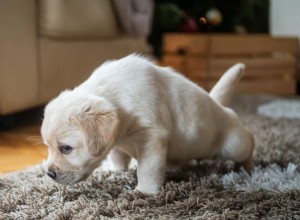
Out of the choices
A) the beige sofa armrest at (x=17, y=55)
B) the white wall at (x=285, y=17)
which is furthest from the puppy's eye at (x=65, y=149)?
the white wall at (x=285, y=17)

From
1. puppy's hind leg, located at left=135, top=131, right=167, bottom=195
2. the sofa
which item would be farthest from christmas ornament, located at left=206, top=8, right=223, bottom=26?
puppy's hind leg, located at left=135, top=131, right=167, bottom=195

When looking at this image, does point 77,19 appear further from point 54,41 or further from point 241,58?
point 241,58

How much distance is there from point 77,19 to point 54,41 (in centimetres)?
15

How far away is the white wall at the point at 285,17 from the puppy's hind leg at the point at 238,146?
1.00 meters

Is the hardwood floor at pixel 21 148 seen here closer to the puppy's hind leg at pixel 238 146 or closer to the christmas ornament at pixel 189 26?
the puppy's hind leg at pixel 238 146

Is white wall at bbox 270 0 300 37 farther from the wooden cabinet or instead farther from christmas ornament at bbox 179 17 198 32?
christmas ornament at bbox 179 17 198 32

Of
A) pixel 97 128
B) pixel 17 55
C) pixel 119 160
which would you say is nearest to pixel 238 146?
pixel 119 160

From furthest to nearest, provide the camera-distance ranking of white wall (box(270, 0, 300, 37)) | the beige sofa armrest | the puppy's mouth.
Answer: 1. white wall (box(270, 0, 300, 37))
2. the beige sofa armrest
3. the puppy's mouth

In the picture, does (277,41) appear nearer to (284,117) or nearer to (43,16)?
(284,117)

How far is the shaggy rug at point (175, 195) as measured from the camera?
1.02 metres

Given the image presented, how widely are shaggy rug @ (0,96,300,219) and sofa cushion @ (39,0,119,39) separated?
2.81 feet

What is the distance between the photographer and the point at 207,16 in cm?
367

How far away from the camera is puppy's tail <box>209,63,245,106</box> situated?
1525mm

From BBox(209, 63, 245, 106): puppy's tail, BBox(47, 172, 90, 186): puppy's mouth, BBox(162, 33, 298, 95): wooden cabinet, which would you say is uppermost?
BBox(209, 63, 245, 106): puppy's tail
